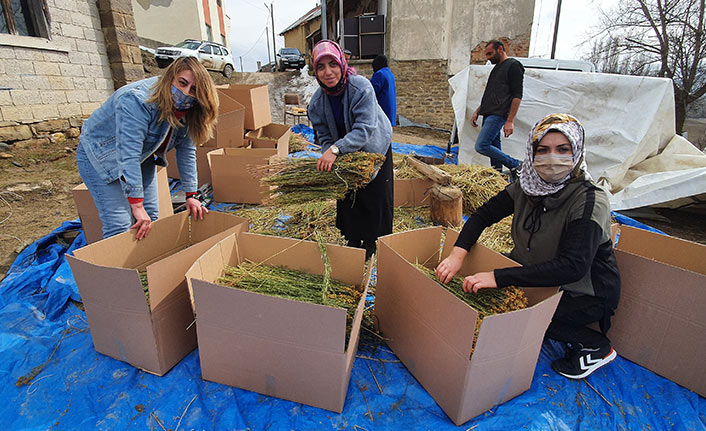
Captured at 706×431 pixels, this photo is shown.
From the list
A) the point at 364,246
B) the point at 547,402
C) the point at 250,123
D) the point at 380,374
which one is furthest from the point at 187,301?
the point at 250,123

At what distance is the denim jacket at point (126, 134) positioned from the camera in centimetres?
182

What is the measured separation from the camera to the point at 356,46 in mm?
13086

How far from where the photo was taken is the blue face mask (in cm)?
186

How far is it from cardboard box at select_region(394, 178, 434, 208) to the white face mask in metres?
2.37

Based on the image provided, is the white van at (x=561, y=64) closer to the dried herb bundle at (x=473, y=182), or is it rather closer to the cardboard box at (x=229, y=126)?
the dried herb bundle at (x=473, y=182)

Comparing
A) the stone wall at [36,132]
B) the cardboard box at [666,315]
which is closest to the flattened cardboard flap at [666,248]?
the cardboard box at [666,315]

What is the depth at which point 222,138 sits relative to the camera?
14.7ft

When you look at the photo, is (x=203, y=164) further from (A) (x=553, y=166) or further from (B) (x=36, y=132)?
(A) (x=553, y=166)

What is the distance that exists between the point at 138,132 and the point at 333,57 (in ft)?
3.66

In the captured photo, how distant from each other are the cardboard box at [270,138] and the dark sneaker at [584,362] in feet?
11.4

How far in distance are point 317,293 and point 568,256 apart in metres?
1.13

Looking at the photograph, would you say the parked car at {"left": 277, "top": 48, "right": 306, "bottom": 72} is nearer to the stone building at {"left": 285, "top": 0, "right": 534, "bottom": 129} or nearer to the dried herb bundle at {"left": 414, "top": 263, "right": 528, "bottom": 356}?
the stone building at {"left": 285, "top": 0, "right": 534, "bottom": 129}

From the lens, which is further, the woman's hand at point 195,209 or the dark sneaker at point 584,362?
the woman's hand at point 195,209

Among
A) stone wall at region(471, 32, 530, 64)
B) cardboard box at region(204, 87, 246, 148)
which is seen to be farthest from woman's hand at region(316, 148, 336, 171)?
stone wall at region(471, 32, 530, 64)
